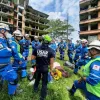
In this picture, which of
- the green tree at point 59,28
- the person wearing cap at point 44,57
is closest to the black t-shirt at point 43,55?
the person wearing cap at point 44,57

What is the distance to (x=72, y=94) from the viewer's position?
7977mm

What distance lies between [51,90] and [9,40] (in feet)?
10.3

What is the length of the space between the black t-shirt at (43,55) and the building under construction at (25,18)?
56.8m

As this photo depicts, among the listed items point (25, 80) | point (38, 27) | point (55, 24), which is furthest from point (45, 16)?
point (25, 80)

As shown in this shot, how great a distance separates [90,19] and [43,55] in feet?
191

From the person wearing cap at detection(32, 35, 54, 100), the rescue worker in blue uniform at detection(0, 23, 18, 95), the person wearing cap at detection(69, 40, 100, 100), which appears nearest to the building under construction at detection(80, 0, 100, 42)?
the person wearing cap at detection(32, 35, 54, 100)

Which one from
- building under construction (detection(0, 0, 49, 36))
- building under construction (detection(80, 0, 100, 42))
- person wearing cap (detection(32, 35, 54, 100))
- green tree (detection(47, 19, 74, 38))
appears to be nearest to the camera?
person wearing cap (detection(32, 35, 54, 100))

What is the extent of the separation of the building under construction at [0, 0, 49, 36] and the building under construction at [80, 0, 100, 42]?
63.4 feet

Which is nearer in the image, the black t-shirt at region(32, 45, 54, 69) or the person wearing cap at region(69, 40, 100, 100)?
the person wearing cap at region(69, 40, 100, 100)

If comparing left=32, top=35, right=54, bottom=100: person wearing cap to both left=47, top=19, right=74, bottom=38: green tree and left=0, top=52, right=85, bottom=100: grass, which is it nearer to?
left=0, top=52, right=85, bottom=100: grass

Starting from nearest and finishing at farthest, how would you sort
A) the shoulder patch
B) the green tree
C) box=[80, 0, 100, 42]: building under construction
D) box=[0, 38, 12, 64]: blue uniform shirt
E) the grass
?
1. the shoulder patch
2. box=[0, 38, 12, 64]: blue uniform shirt
3. the grass
4. box=[80, 0, 100, 42]: building under construction
5. the green tree

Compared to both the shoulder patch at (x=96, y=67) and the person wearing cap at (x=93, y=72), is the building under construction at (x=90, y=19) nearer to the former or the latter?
the person wearing cap at (x=93, y=72)

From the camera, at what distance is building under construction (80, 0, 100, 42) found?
60.3m

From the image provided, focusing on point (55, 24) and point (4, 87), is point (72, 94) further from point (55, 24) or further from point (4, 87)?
point (55, 24)
